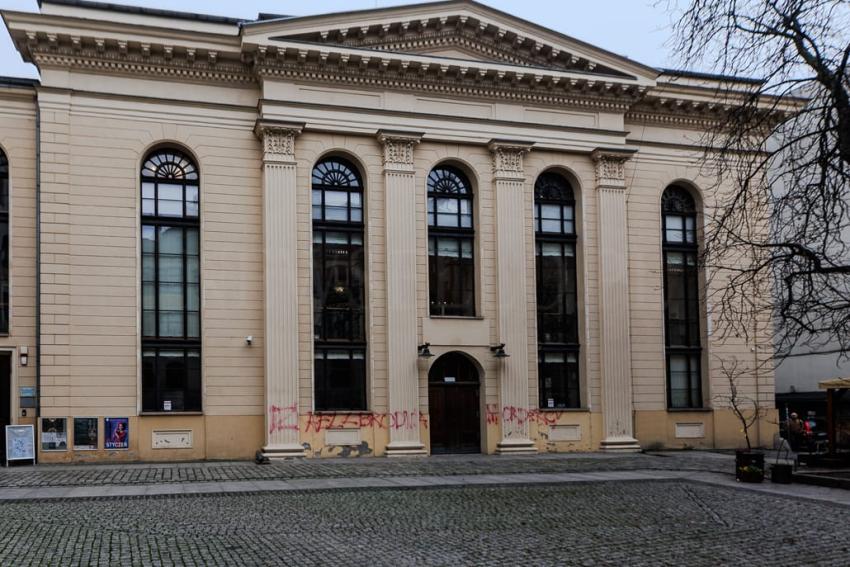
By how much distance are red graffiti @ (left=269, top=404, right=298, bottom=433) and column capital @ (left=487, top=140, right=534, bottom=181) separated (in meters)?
10.0

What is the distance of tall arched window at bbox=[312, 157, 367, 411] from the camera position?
98.1 ft

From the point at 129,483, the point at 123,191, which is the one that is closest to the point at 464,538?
the point at 129,483

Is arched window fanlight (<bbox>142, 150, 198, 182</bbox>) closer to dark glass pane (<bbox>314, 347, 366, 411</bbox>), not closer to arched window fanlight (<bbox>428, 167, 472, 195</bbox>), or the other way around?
dark glass pane (<bbox>314, 347, 366, 411</bbox>)

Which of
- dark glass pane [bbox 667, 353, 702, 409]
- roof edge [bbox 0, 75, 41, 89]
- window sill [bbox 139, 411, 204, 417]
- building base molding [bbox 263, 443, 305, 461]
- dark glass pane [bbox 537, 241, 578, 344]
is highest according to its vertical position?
roof edge [bbox 0, 75, 41, 89]

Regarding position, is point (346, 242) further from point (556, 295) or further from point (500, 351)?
point (556, 295)

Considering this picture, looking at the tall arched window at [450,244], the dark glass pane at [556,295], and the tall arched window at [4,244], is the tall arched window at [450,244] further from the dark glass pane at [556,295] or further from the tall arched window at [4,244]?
the tall arched window at [4,244]

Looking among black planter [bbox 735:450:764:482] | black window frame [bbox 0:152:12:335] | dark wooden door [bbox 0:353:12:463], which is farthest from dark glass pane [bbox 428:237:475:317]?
dark wooden door [bbox 0:353:12:463]

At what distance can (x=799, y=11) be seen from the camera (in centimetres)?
1205

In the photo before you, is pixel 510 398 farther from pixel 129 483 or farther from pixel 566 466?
pixel 129 483

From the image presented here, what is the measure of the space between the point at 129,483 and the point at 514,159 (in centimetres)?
1618

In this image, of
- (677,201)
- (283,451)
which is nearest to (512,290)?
(677,201)

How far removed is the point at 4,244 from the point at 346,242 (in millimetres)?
9924

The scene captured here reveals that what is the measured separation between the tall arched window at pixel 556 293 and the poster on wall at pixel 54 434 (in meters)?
14.7

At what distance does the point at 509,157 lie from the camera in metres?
31.9
